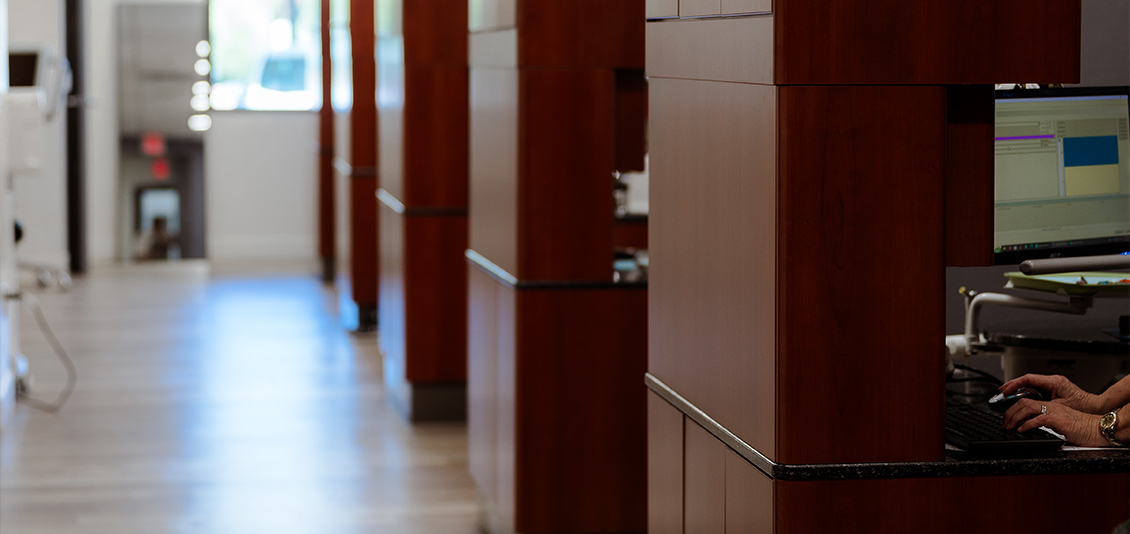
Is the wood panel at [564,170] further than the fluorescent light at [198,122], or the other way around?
the fluorescent light at [198,122]

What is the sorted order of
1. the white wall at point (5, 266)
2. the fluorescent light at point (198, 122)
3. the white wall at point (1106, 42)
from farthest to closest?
the fluorescent light at point (198, 122), the white wall at point (5, 266), the white wall at point (1106, 42)

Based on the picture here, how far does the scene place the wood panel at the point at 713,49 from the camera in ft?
5.98

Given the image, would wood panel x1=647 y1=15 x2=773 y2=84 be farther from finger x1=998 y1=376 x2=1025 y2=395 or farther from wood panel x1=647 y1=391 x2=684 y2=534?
finger x1=998 y1=376 x2=1025 y2=395

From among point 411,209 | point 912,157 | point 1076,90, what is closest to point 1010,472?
point 912,157

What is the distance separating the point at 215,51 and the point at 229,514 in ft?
25.4

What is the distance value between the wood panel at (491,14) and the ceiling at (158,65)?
8.33 metres

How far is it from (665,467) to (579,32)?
1408 millimetres

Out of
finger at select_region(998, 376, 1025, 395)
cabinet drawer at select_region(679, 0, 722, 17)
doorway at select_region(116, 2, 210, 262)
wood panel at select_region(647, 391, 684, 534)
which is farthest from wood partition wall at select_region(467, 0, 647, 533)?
doorway at select_region(116, 2, 210, 262)

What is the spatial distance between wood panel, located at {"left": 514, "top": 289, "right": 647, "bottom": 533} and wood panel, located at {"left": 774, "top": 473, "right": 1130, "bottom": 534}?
1670 millimetres

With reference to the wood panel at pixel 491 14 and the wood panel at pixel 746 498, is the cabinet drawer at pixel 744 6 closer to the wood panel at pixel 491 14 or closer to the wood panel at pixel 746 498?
the wood panel at pixel 746 498

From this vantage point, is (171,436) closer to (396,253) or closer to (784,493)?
(396,253)

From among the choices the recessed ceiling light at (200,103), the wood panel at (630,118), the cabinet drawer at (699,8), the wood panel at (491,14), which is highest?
the recessed ceiling light at (200,103)

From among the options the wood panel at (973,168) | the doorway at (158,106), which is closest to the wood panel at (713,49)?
the wood panel at (973,168)

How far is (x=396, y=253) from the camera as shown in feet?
18.7
